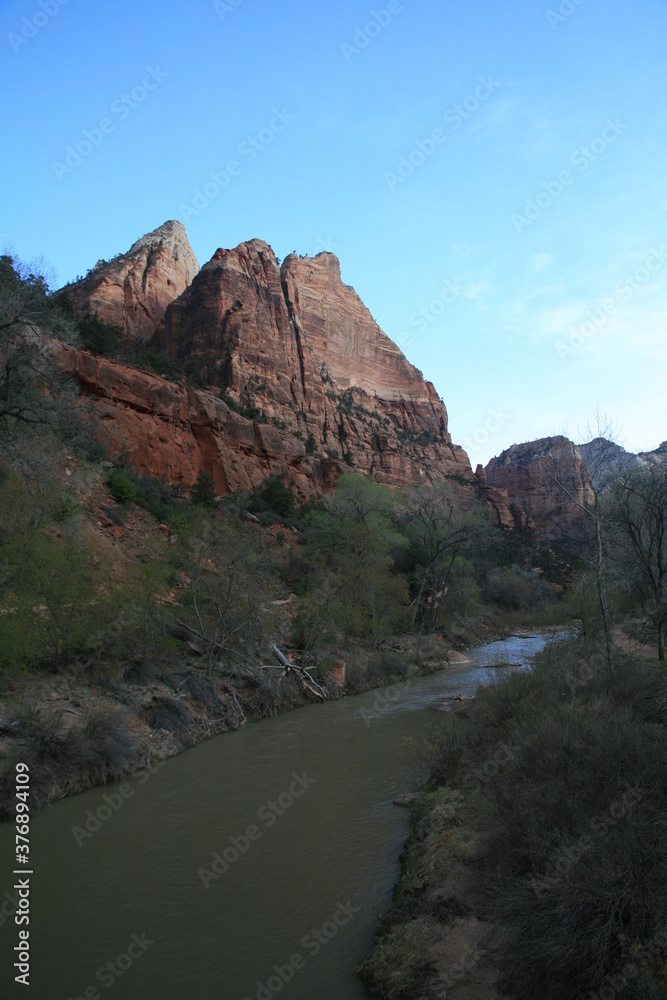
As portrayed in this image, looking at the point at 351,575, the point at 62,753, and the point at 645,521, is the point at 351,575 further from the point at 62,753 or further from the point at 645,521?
the point at 62,753

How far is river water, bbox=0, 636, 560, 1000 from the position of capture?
14.9 feet

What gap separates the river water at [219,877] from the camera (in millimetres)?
4547

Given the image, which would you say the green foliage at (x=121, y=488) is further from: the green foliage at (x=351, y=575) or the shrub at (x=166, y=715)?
the shrub at (x=166, y=715)

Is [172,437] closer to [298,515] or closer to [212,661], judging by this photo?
[298,515]

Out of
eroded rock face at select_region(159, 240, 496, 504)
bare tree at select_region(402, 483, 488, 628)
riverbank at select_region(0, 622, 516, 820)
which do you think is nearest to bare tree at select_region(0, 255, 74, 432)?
riverbank at select_region(0, 622, 516, 820)

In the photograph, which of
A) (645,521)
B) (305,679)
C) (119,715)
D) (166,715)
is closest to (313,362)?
(645,521)

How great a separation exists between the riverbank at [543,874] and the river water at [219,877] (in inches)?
20.9

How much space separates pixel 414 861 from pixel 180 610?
35.4ft

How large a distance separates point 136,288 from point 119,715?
199ft

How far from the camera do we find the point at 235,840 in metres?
7.10

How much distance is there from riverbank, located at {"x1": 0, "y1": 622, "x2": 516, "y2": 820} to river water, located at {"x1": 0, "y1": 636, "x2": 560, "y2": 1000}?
419 millimetres

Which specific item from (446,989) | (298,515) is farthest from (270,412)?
(446,989)

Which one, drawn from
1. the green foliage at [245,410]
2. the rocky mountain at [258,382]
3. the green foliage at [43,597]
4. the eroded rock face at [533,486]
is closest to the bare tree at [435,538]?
the rocky mountain at [258,382]

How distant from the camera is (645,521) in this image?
720 inches
